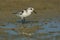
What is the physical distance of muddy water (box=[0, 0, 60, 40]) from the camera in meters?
13.0

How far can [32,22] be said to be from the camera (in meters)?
16.6

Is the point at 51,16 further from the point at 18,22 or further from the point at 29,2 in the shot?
the point at 29,2

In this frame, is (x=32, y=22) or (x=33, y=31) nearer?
(x=33, y=31)

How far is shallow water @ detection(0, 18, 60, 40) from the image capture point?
12.6 m

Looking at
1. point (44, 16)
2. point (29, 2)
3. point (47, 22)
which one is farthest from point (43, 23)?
point (29, 2)

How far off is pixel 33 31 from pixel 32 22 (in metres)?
2.64

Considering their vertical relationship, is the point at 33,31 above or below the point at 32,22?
below

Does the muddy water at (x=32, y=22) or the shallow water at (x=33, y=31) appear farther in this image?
the muddy water at (x=32, y=22)

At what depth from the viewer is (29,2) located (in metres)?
23.7

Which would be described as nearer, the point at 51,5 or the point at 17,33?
the point at 17,33

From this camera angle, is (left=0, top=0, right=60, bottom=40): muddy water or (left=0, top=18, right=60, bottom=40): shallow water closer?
(left=0, top=18, right=60, bottom=40): shallow water

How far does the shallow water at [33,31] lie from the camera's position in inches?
496

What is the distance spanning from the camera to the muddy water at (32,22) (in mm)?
12961

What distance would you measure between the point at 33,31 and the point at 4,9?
310 inches
